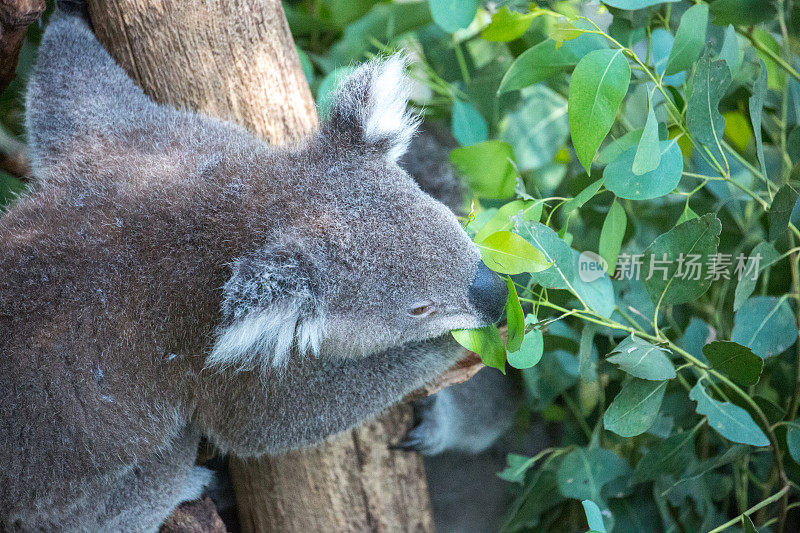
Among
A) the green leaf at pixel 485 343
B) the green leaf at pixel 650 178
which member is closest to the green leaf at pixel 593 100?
the green leaf at pixel 650 178

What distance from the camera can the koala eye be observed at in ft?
5.88

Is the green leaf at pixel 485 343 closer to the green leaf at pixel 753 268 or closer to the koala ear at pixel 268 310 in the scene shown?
the koala ear at pixel 268 310

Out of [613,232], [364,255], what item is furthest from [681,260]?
[364,255]

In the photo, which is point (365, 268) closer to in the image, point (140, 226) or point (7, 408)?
point (140, 226)

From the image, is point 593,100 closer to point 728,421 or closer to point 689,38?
point 689,38

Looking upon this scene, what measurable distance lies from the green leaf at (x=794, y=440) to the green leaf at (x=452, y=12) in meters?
1.66

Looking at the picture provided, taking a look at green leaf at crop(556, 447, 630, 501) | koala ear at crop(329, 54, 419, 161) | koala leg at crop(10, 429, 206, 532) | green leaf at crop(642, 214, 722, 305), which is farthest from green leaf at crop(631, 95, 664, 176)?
koala leg at crop(10, 429, 206, 532)

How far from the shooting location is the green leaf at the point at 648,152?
1458 millimetres

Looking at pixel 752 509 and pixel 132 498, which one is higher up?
pixel 132 498

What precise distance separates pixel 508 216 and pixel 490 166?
1.01 feet

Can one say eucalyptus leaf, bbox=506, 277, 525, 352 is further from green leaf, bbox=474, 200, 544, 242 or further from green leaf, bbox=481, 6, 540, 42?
green leaf, bbox=481, 6, 540, 42

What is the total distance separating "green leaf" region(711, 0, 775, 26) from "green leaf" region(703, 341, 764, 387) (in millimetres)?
1119

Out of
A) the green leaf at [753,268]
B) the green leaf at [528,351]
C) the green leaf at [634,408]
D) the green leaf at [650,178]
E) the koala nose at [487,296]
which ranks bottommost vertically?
Result: the green leaf at [634,408]

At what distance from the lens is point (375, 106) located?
72.8 inches
